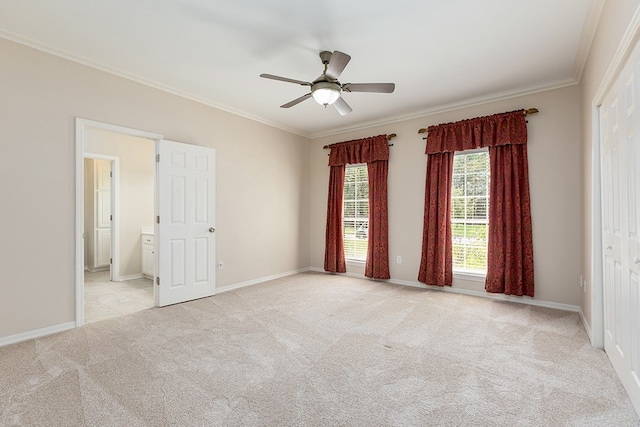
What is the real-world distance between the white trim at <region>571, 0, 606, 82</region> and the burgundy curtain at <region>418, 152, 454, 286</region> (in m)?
1.54

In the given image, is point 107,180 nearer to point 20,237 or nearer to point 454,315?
point 20,237

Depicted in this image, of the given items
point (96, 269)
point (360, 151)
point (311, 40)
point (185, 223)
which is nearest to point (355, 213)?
point (360, 151)

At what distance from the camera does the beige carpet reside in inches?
66.9

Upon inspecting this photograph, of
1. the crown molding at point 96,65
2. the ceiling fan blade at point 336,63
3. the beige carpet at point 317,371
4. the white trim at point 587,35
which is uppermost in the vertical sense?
the crown molding at point 96,65

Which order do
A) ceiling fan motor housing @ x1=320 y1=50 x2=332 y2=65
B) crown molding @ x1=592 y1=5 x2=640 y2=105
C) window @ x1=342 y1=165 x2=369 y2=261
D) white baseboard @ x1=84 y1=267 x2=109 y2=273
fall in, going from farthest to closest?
white baseboard @ x1=84 y1=267 x2=109 y2=273, window @ x1=342 y1=165 x2=369 y2=261, ceiling fan motor housing @ x1=320 y1=50 x2=332 y2=65, crown molding @ x1=592 y1=5 x2=640 y2=105

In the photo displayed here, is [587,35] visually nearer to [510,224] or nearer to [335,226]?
[510,224]

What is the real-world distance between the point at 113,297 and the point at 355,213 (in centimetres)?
390

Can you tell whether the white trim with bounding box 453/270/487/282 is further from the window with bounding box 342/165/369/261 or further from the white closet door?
the white closet door

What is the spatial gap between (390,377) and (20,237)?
Answer: 133 inches

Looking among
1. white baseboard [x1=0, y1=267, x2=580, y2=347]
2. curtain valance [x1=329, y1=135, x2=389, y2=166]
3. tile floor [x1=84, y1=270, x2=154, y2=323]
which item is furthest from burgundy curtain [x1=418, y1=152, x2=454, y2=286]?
tile floor [x1=84, y1=270, x2=154, y2=323]

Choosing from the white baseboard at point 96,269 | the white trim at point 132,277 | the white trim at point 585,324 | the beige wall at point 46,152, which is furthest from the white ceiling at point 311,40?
the white baseboard at point 96,269

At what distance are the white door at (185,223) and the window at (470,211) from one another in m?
3.47

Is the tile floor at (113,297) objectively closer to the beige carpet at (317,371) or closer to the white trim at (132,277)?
the white trim at (132,277)

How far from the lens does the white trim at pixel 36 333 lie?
262cm
